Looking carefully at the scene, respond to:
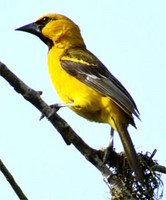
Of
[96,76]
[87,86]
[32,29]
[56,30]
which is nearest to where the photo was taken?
[87,86]

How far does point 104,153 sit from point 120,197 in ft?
2.19

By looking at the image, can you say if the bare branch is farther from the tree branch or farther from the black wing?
the black wing

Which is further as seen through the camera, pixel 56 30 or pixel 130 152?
pixel 56 30

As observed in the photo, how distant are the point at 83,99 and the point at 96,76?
1.98ft

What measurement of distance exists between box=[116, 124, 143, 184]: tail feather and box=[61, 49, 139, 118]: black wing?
11.1 inches

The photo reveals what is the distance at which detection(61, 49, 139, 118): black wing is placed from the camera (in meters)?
5.68

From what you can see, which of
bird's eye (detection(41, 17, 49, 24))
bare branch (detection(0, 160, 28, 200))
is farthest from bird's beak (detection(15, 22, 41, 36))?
bare branch (detection(0, 160, 28, 200))

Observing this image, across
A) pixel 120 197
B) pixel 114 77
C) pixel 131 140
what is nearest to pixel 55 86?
pixel 114 77

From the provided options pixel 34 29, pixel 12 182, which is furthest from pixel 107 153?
pixel 34 29

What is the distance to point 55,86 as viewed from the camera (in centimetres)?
620

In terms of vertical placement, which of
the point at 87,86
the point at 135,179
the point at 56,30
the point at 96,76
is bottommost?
the point at 135,179

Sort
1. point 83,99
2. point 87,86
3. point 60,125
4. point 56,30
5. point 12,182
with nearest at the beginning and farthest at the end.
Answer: point 12,182 → point 60,125 → point 83,99 → point 87,86 → point 56,30

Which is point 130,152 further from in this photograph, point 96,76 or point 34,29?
point 34,29

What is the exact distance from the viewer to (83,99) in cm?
584
